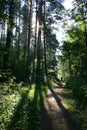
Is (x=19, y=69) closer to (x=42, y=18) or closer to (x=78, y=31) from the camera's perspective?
(x=78, y=31)

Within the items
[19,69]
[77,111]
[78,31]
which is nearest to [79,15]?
[78,31]

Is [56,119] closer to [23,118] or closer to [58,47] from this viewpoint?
[23,118]

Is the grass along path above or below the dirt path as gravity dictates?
above

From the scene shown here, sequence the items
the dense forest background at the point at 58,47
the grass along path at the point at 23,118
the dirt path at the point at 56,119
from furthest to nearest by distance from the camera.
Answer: the dense forest background at the point at 58,47 → the dirt path at the point at 56,119 → the grass along path at the point at 23,118

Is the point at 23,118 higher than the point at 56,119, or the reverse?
the point at 23,118

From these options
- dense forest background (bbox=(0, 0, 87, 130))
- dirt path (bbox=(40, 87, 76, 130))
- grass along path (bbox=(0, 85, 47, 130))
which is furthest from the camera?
dense forest background (bbox=(0, 0, 87, 130))

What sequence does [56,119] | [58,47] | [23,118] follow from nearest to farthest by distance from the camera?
1. [23,118]
2. [56,119]
3. [58,47]

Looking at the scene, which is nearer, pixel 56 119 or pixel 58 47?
pixel 56 119

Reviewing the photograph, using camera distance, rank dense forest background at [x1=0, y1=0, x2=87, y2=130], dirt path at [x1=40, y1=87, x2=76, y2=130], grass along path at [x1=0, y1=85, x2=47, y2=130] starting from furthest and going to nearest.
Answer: dense forest background at [x1=0, y1=0, x2=87, y2=130] → dirt path at [x1=40, y1=87, x2=76, y2=130] → grass along path at [x1=0, y1=85, x2=47, y2=130]

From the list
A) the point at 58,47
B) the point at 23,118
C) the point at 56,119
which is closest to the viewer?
the point at 23,118

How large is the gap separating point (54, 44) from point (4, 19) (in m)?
60.3

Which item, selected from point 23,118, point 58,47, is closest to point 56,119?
point 23,118

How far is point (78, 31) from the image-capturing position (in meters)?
26.8

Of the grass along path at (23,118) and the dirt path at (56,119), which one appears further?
the dirt path at (56,119)
